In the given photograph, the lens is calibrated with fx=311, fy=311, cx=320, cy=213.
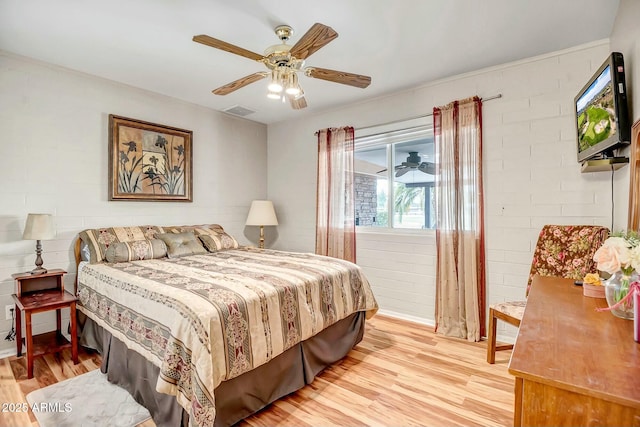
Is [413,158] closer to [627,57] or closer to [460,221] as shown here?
[460,221]

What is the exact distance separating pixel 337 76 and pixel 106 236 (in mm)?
2593

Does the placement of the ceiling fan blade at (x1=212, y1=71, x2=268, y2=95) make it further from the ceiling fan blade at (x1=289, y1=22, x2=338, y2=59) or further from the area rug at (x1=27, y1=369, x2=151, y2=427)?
the area rug at (x1=27, y1=369, x2=151, y2=427)

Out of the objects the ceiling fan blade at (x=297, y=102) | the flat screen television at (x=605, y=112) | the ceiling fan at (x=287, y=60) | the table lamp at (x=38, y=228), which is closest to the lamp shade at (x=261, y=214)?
the ceiling fan blade at (x=297, y=102)

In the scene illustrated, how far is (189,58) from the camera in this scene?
275 cm

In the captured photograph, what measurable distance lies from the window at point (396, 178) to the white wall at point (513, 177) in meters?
0.19

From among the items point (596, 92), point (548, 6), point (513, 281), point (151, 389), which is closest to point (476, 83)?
point (548, 6)

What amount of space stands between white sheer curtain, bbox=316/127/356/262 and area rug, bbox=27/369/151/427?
8.30 ft

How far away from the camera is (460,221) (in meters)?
3.09

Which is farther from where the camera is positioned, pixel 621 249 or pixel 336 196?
pixel 336 196

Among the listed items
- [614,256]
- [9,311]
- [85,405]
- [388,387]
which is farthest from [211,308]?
[9,311]

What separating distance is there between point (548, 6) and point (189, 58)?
276 centimetres

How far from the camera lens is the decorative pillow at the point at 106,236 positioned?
2818 millimetres

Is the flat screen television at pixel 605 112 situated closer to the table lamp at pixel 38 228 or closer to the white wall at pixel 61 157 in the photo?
the white wall at pixel 61 157

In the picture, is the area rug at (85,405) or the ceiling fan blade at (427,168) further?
the ceiling fan blade at (427,168)
